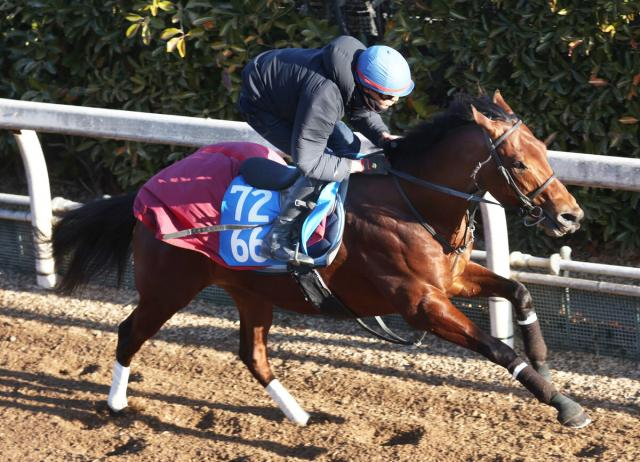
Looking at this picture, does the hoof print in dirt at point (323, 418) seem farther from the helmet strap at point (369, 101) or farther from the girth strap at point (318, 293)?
the helmet strap at point (369, 101)

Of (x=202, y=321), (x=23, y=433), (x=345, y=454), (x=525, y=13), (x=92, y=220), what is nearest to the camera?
(x=345, y=454)

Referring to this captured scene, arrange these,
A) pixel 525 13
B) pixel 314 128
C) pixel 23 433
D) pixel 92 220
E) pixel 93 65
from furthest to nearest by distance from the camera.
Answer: pixel 93 65 → pixel 525 13 → pixel 92 220 → pixel 23 433 → pixel 314 128

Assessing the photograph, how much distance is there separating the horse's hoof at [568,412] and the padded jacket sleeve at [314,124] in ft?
4.80

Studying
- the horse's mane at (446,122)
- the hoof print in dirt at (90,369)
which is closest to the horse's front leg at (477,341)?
the horse's mane at (446,122)

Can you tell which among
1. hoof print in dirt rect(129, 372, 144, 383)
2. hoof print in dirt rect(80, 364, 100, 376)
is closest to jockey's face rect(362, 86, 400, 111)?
hoof print in dirt rect(129, 372, 144, 383)

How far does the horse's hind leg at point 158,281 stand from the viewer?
5352 millimetres

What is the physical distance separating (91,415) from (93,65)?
112 inches

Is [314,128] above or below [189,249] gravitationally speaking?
above

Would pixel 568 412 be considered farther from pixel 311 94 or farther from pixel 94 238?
pixel 94 238

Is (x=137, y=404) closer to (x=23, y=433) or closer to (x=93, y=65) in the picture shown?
(x=23, y=433)

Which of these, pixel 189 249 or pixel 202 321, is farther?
pixel 202 321

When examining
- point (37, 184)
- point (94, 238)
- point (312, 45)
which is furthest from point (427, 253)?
point (37, 184)

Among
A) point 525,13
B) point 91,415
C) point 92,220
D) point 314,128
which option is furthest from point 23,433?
point 525,13

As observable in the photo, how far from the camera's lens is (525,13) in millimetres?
6188
